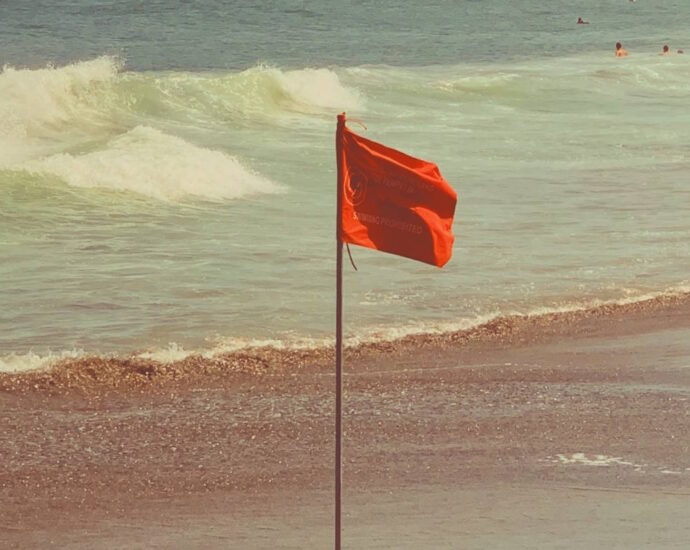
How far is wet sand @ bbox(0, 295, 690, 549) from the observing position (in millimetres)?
8812

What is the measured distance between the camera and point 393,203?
7488 mm

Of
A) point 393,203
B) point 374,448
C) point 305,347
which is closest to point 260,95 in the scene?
point 305,347

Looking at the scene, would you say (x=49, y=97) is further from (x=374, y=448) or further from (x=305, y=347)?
(x=374, y=448)

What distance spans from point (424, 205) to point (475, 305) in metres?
7.42

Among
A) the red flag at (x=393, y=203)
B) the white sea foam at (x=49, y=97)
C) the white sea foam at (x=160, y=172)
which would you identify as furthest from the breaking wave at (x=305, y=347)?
the white sea foam at (x=49, y=97)

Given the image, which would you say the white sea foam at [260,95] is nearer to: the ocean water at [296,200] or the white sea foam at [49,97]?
the ocean water at [296,200]

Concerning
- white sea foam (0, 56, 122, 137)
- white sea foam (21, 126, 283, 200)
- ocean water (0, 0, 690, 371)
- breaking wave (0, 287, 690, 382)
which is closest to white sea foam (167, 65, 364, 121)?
ocean water (0, 0, 690, 371)

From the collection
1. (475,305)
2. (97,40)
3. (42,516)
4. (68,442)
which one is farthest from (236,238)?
(97,40)

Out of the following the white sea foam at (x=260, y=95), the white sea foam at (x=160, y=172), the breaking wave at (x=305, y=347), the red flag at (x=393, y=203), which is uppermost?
the red flag at (x=393, y=203)

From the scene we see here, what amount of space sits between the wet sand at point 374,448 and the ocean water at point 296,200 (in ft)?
3.17

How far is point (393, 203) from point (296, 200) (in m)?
13.9

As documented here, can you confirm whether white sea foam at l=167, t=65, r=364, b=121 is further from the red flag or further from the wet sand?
the red flag

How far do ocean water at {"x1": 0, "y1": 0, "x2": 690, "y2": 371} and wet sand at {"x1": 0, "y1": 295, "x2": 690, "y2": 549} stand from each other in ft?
3.17

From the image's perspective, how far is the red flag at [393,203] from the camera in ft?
24.4
